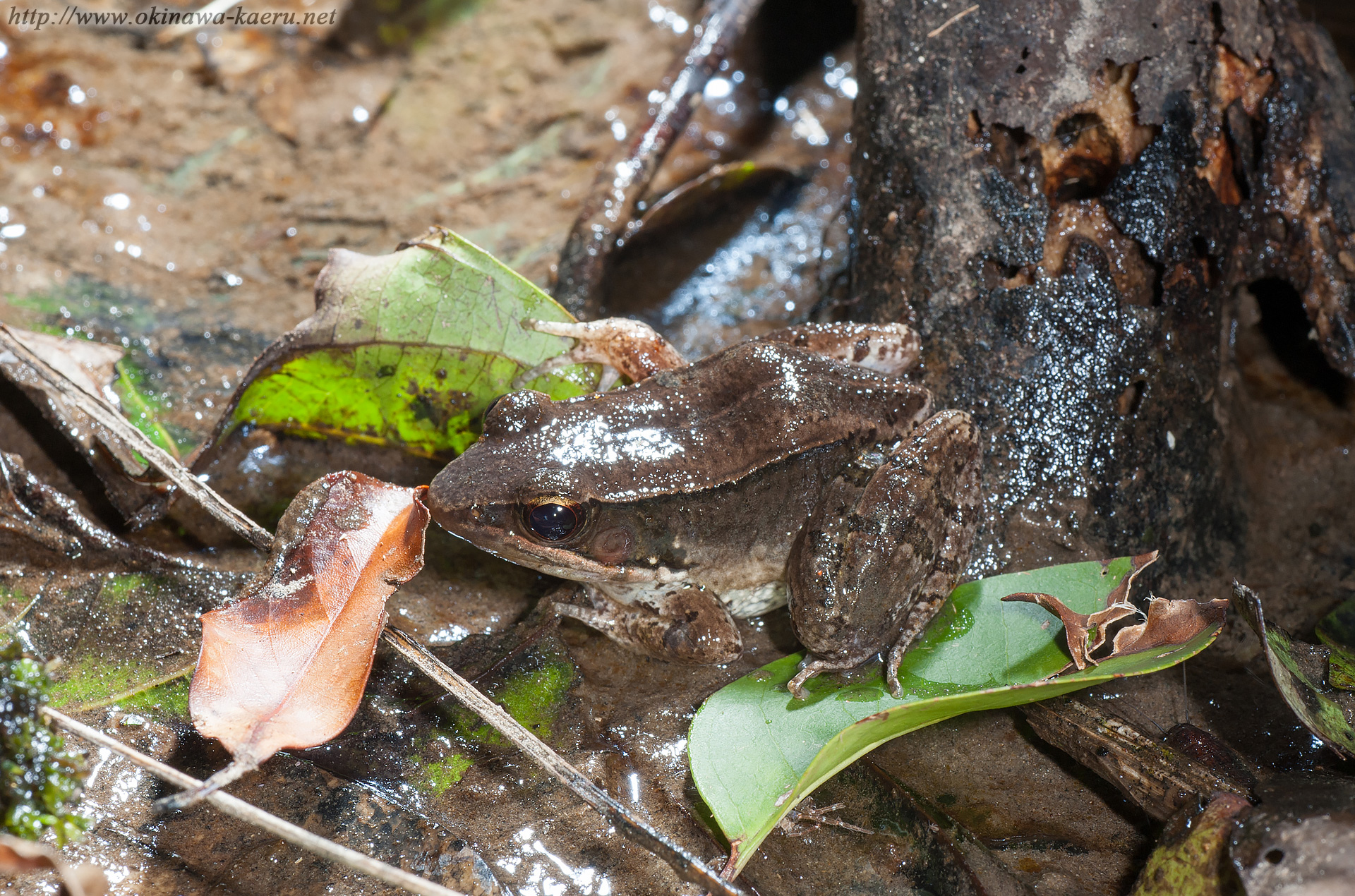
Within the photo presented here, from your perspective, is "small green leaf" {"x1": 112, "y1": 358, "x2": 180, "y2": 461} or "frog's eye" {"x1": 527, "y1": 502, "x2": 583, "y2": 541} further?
"small green leaf" {"x1": 112, "y1": 358, "x2": 180, "y2": 461}

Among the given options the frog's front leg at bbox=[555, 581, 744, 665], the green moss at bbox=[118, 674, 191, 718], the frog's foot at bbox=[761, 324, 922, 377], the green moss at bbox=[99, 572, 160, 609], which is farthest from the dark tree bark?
the green moss at bbox=[99, 572, 160, 609]

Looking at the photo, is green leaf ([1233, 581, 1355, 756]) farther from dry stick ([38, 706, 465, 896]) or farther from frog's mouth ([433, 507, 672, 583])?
dry stick ([38, 706, 465, 896])

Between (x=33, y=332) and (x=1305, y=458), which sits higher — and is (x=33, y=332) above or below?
below

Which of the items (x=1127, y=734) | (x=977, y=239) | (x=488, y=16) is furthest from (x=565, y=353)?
(x=488, y=16)

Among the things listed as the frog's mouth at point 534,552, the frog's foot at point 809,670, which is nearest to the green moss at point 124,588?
the frog's mouth at point 534,552

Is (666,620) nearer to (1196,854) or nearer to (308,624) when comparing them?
(308,624)

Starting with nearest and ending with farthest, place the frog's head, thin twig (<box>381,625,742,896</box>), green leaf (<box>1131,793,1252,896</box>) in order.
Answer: thin twig (<box>381,625,742,896</box>) < green leaf (<box>1131,793,1252,896</box>) < the frog's head

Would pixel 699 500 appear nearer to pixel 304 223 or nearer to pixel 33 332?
pixel 33 332

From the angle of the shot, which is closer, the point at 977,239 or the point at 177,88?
the point at 977,239
